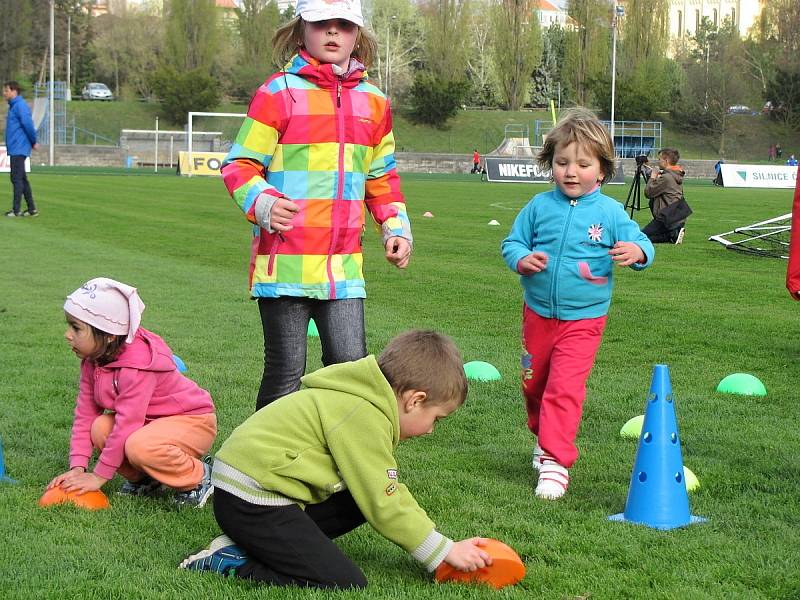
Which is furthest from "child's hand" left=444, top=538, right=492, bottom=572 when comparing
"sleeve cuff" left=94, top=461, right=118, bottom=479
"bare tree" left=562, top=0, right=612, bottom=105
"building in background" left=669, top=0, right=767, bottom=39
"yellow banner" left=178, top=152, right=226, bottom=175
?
"building in background" left=669, top=0, right=767, bottom=39

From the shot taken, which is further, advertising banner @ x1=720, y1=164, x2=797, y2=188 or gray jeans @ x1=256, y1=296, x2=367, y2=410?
advertising banner @ x1=720, y1=164, x2=797, y2=188

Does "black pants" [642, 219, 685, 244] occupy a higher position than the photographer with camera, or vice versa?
the photographer with camera

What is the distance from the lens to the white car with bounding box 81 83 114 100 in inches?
3051

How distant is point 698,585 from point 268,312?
1968 mm

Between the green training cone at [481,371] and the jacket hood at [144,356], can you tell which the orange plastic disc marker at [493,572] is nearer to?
the jacket hood at [144,356]

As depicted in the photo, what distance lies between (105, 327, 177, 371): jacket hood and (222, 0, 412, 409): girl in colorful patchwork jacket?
0.42 meters

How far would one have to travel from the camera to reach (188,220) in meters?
21.5

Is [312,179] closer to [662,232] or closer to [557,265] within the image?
[557,265]

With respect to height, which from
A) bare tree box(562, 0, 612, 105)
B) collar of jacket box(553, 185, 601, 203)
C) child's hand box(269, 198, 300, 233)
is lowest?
child's hand box(269, 198, 300, 233)

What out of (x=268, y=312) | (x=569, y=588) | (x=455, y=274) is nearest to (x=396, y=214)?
(x=268, y=312)

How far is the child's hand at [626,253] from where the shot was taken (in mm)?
4789

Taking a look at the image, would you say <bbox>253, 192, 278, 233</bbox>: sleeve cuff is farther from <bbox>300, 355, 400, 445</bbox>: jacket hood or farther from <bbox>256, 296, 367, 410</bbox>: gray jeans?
<bbox>300, 355, 400, 445</bbox>: jacket hood

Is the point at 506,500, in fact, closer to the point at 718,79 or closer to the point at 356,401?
the point at 356,401

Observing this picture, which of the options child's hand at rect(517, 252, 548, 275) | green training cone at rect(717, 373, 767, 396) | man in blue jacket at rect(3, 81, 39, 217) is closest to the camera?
child's hand at rect(517, 252, 548, 275)
